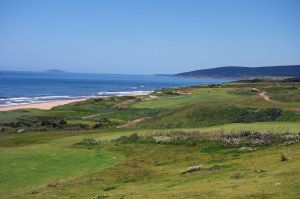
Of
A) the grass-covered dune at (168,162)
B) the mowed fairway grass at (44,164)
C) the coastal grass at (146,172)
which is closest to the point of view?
the coastal grass at (146,172)

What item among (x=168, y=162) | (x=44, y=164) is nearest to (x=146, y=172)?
(x=168, y=162)

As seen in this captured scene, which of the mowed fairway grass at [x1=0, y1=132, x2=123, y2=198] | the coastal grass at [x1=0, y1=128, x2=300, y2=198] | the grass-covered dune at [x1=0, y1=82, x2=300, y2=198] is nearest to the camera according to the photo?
the coastal grass at [x1=0, y1=128, x2=300, y2=198]

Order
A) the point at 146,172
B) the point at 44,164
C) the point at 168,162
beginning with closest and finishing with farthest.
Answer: the point at 146,172 → the point at 44,164 → the point at 168,162

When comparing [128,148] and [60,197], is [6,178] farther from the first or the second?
[128,148]

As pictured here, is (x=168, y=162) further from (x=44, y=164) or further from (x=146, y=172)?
(x=44, y=164)

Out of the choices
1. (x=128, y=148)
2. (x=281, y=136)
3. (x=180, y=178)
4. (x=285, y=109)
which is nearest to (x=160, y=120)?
(x=285, y=109)

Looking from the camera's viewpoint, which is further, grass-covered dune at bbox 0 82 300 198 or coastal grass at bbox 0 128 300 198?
grass-covered dune at bbox 0 82 300 198

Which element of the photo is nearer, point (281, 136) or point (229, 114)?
point (281, 136)

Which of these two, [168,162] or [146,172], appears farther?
[168,162]

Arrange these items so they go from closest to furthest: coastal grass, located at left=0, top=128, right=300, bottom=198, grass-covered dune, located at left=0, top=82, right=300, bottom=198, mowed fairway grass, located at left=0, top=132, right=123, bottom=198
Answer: coastal grass, located at left=0, top=128, right=300, bottom=198 < grass-covered dune, located at left=0, top=82, right=300, bottom=198 < mowed fairway grass, located at left=0, top=132, right=123, bottom=198

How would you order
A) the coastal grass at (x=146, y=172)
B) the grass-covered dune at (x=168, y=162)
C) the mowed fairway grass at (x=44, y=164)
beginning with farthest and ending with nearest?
the mowed fairway grass at (x=44, y=164) < the grass-covered dune at (x=168, y=162) < the coastal grass at (x=146, y=172)

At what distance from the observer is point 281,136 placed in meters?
35.3

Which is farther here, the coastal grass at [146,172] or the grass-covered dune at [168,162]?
the grass-covered dune at [168,162]

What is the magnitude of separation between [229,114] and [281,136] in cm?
2053
